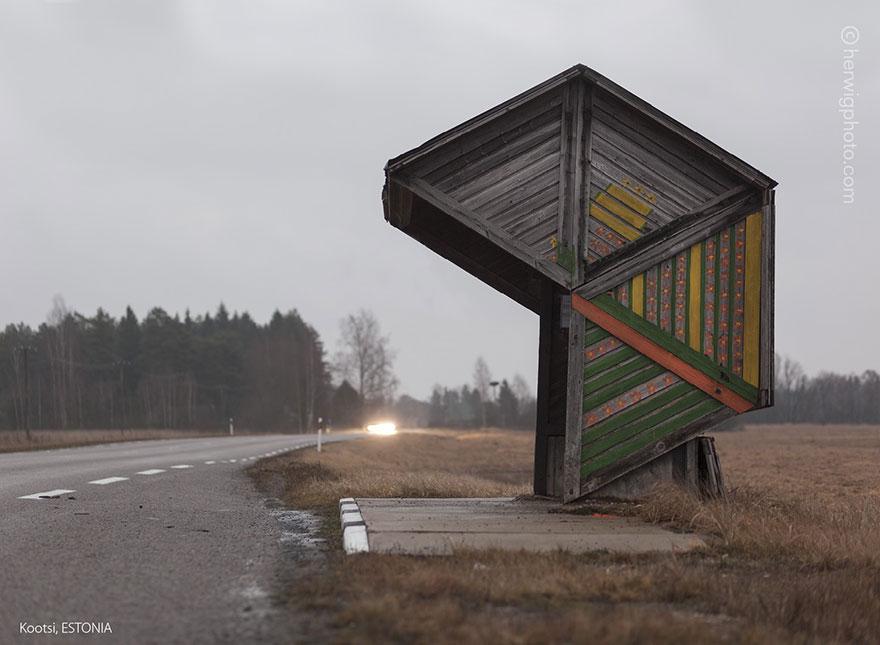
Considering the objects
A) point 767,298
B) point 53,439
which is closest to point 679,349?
point 767,298

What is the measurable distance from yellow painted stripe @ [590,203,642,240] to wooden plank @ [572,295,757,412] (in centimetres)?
77

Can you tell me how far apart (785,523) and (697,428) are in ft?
5.86

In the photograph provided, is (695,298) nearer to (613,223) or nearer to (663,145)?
(613,223)

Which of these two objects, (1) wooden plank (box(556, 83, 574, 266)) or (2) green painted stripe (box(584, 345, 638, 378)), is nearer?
(2) green painted stripe (box(584, 345, 638, 378))

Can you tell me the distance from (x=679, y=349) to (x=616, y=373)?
2.36 feet

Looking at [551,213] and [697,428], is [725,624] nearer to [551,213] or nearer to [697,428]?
[697,428]

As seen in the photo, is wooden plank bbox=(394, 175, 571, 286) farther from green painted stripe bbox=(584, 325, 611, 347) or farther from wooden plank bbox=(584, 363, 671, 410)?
wooden plank bbox=(584, 363, 671, 410)

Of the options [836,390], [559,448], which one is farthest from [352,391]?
[836,390]

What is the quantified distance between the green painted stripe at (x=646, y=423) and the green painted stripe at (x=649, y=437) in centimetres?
4

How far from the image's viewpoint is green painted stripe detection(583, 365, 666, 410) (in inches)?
337

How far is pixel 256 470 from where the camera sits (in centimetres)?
1748

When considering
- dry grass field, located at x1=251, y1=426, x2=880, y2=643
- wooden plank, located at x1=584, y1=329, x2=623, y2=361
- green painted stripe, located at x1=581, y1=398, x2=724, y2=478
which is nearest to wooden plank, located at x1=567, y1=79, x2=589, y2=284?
wooden plank, located at x1=584, y1=329, x2=623, y2=361

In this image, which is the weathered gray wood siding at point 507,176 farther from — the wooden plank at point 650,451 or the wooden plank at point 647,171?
the wooden plank at point 650,451

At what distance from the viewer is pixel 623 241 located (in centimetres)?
888
